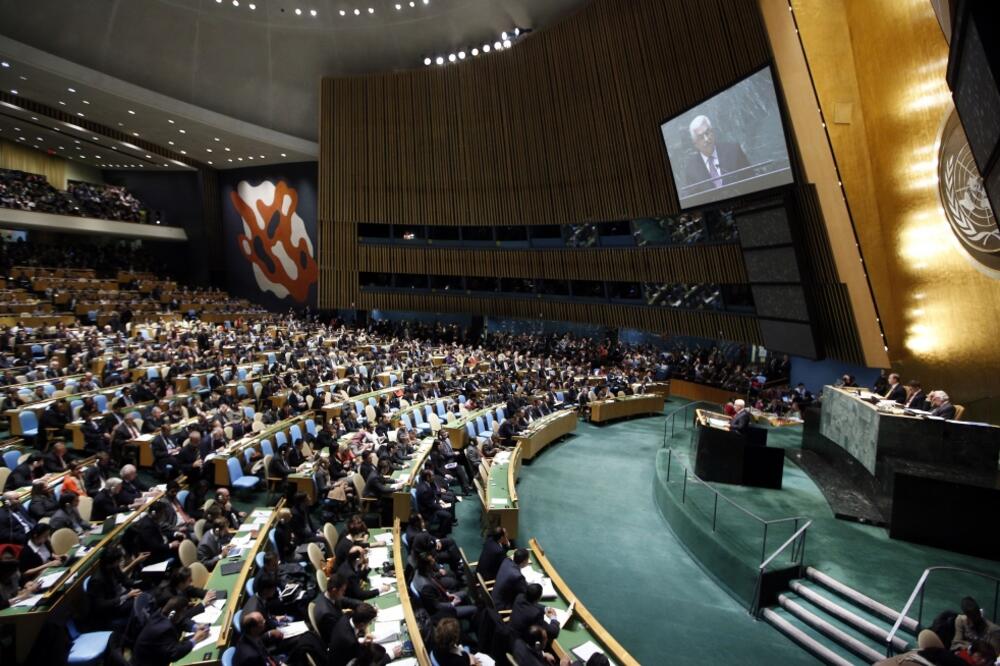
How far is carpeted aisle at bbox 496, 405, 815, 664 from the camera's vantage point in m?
5.88

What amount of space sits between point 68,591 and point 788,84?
13.1 metres

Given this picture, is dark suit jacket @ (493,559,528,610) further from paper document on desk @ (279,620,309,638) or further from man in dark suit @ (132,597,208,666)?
man in dark suit @ (132,597,208,666)

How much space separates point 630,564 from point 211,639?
5103mm

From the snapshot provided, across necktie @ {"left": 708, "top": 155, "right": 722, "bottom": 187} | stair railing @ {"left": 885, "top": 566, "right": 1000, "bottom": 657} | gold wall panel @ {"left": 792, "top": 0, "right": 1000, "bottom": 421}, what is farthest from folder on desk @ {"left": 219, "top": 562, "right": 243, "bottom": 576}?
necktie @ {"left": 708, "top": 155, "right": 722, "bottom": 187}

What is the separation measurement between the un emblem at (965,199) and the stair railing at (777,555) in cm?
497

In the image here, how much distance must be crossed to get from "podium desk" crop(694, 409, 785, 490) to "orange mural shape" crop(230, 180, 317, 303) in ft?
75.3

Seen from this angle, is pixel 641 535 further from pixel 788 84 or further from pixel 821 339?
pixel 788 84

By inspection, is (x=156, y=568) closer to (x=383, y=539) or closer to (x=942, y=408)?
(x=383, y=539)

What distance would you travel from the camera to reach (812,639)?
5.82 meters

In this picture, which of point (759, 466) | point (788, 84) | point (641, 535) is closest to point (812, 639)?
point (641, 535)

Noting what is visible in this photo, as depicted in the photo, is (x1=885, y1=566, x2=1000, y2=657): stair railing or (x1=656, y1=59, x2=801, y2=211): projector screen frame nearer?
(x1=885, y1=566, x2=1000, y2=657): stair railing

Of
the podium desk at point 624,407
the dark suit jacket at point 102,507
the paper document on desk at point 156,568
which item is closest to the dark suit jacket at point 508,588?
the paper document on desk at point 156,568

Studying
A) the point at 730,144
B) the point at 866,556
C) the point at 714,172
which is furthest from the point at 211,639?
the point at 714,172

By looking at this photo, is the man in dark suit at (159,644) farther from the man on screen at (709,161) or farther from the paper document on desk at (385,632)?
the man on screen at (709,161)
